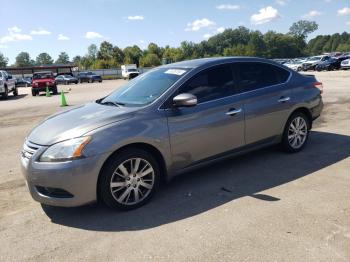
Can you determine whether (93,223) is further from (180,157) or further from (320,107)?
(320,107)

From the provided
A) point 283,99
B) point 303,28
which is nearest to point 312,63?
point 283,99

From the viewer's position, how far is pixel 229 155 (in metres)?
5.32

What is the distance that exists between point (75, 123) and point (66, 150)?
19.9 inches

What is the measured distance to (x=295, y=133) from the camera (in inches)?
247

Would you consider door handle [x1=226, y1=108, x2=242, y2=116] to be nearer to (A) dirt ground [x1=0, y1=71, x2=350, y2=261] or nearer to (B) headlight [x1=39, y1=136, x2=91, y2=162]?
(A) dirt ground [x1=0, y1=71, x2=350, y2=261]

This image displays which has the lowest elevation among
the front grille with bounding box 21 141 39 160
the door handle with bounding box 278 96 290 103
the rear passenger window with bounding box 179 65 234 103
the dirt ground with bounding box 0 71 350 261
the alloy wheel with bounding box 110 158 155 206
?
the dirt ground with bounding box 0 71 350 261

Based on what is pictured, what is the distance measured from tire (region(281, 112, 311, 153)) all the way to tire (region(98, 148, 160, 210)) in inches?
101

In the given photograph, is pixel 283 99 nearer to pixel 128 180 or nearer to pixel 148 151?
pixel 148 151

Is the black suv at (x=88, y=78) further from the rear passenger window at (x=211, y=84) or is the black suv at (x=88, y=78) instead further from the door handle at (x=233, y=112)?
the door handle at (x=233, y=112)

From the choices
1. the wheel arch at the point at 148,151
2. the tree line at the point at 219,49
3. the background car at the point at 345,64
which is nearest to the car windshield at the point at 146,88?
the wheel arch at the point at 148,151

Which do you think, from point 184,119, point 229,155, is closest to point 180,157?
point 184,119

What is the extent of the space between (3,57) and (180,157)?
182806 mm

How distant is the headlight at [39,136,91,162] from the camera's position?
402 cm

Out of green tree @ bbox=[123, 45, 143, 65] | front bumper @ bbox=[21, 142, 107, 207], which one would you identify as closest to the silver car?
front bumper @ bbox=[21, 142, 107, 207]
